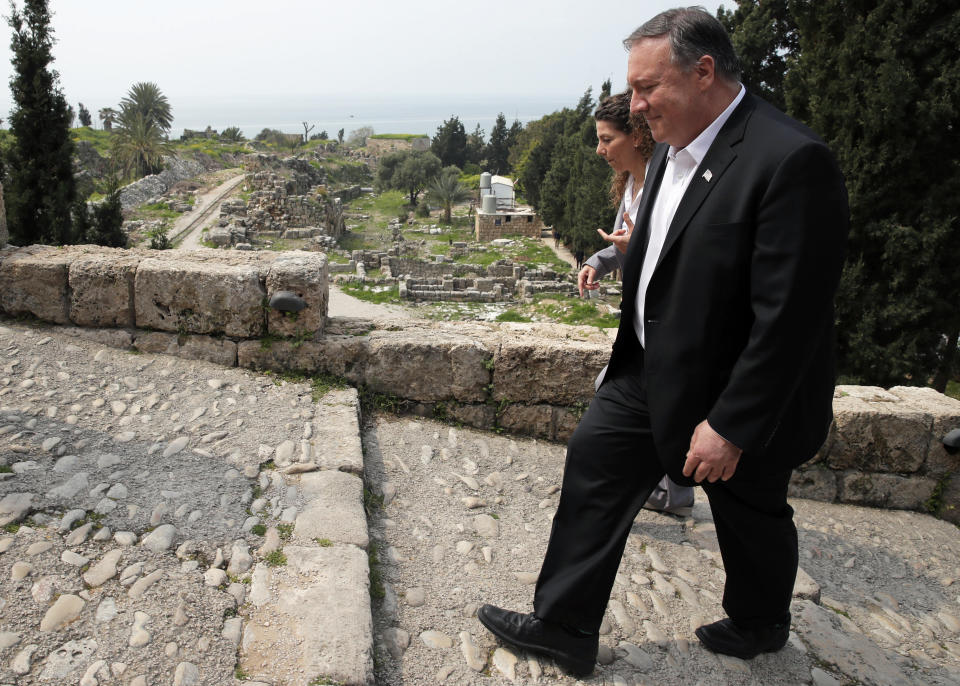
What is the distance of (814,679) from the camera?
8.34 ft

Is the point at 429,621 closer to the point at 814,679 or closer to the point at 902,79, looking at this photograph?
the point at 814,679

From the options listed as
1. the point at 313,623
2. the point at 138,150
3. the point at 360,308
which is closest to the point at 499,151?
the point at 138,150

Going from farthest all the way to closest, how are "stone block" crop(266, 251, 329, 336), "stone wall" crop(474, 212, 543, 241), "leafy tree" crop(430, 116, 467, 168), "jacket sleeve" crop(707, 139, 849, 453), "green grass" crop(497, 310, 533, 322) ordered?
"leafy tree" crop(430, 116, 467, 168)
"stone wall" crop(474, 212, 543, 241)
"green grass" crop(497, 310, 533, 322)
"stone block" crop(266, 251, 329, 336)
"jacket sleeve" crop(707, 139, 849, 453)

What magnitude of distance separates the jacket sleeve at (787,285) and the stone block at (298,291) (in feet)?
9.81

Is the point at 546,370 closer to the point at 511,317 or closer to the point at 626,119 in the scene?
the point at 626,119

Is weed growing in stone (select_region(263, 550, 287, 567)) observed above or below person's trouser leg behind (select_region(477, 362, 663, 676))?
below

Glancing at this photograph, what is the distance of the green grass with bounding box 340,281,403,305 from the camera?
72.6ft

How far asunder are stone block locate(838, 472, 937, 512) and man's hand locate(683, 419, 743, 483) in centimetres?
276

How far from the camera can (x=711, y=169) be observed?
2010mm

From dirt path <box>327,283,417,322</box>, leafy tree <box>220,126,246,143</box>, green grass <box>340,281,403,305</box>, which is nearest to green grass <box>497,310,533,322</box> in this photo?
dirt path <box>327,283,417,322</box>

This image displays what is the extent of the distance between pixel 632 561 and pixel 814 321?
171cm

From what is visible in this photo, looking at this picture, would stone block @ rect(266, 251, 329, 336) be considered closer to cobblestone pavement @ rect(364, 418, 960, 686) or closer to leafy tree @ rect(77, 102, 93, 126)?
cobblestone pavement @ rect(364, 418, 960, 686)

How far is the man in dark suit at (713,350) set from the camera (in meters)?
1.86

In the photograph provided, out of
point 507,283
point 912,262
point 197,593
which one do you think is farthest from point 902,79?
point 507,283
